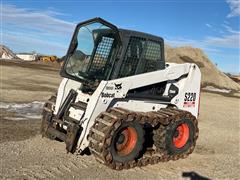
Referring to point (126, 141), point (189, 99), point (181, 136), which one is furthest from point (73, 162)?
point (189, 99)

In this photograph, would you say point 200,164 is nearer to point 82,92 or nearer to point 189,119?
point 189,119

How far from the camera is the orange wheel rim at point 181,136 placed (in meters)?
8.93

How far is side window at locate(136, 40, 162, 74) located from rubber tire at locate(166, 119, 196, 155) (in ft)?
4.56

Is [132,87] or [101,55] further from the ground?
[101,55]

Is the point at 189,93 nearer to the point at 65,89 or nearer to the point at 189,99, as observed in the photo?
the point at 189,99

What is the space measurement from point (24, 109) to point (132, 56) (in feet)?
21.1

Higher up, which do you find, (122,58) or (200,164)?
(122,58)

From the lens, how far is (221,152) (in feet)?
33.1

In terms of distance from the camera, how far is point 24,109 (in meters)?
13.4

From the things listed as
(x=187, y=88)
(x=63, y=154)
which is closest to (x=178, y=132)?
(x=187, y=88)

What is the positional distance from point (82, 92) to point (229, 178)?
3718mm

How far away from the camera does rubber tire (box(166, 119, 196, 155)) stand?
337 inches

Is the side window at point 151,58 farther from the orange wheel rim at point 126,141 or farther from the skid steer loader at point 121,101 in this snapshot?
the orange wheel rim at point 126,141

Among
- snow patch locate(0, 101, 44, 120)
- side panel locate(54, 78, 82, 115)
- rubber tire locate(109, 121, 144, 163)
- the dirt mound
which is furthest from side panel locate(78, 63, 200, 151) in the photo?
the dirt mound
